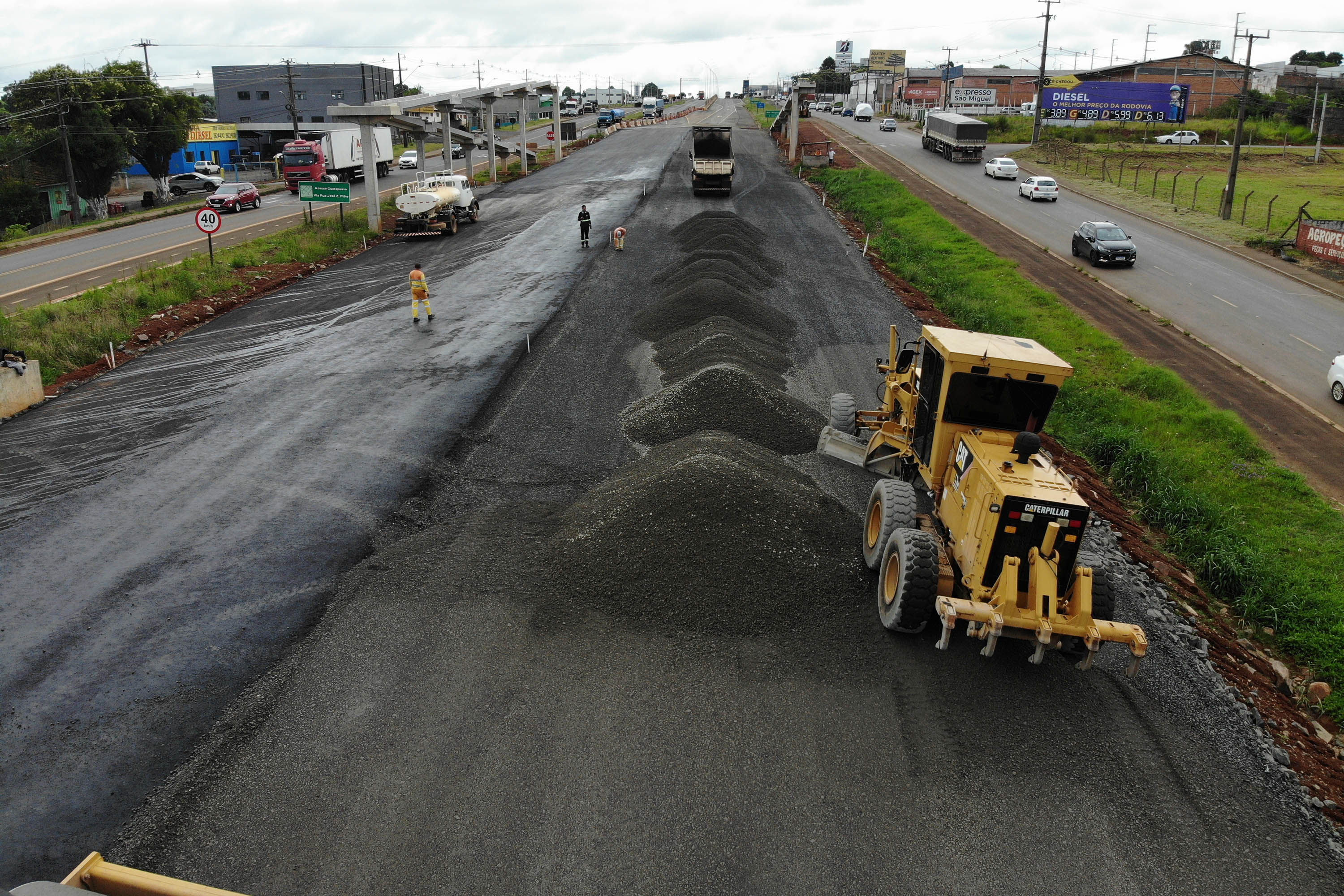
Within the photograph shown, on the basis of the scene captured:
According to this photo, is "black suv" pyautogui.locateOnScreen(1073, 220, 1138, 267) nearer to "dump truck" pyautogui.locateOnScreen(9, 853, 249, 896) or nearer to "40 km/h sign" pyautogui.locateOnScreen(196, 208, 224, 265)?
"40 km/h sign" pyautogui.locateOnScreen(196, 208, 224, 265)

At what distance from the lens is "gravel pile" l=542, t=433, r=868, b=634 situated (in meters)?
10.6

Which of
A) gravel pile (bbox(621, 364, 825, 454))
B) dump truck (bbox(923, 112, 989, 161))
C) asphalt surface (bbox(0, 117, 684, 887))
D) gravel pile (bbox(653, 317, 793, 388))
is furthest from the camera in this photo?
dump truck (bbox(923, 112, 989, 161))

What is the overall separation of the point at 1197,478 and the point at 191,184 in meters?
68.8

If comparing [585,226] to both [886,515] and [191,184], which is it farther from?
[191,184]

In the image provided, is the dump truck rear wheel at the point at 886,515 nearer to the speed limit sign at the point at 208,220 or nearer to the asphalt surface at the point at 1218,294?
the asphalt surface at the point at 1218,294

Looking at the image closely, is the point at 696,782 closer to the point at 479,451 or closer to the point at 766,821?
the point at 766,821

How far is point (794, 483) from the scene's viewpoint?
1344 cm

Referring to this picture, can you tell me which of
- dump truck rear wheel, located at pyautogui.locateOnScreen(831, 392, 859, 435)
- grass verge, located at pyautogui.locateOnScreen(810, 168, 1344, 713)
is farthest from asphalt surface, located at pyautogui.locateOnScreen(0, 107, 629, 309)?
grass verge, located at pyautogui.locateOnScreen(810, 168, 1344, 713)

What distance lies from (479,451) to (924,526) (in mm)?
8518

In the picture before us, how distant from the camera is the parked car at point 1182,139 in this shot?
7612 cm

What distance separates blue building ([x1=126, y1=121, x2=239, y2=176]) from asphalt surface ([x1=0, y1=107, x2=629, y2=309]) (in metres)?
A: 29.7

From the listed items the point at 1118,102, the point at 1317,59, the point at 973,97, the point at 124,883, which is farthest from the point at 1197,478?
the point at 1317,59

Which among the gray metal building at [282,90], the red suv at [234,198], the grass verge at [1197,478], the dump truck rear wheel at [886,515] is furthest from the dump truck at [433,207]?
the gray metal building at [282,90]

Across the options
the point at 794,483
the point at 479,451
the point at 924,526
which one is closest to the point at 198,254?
the point at 479,451
